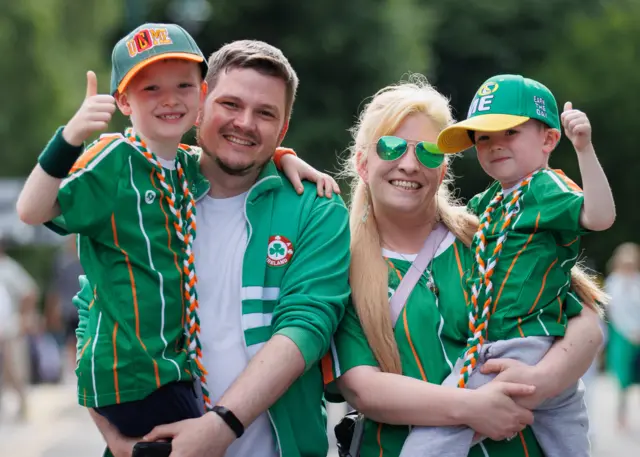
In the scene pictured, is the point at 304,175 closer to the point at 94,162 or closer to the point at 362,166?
the point at 362,166

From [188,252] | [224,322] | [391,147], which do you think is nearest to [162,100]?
[188,252]

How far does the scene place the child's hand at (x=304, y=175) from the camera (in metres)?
3.94

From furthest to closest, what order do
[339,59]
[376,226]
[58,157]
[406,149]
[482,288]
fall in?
[339,59], [376,226], [406,149], [482,288], [58,157]

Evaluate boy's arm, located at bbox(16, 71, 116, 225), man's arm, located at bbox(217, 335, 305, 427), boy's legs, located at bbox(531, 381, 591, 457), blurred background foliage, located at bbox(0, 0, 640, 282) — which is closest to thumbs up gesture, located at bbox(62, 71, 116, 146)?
boy's arm, located at bbox(16, 71, 116, 225)

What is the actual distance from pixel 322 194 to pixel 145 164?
0.73 m

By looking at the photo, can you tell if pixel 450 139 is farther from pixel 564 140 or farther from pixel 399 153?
pixel 564 140

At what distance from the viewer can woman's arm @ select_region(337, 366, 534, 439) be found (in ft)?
11.7

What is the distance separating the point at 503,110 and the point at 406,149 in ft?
1.27

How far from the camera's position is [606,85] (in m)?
39.2

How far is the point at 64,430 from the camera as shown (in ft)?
39.6

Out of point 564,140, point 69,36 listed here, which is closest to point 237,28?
point 69,36

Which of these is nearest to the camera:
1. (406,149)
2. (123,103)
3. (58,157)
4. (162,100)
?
(58,157)

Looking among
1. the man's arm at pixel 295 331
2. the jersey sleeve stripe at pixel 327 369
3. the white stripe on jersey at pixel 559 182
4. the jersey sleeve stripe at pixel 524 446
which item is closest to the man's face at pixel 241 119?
the man's arm at pixel 295 331

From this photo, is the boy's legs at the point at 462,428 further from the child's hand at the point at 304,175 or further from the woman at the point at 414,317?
the child's hand at the point at 304,175
